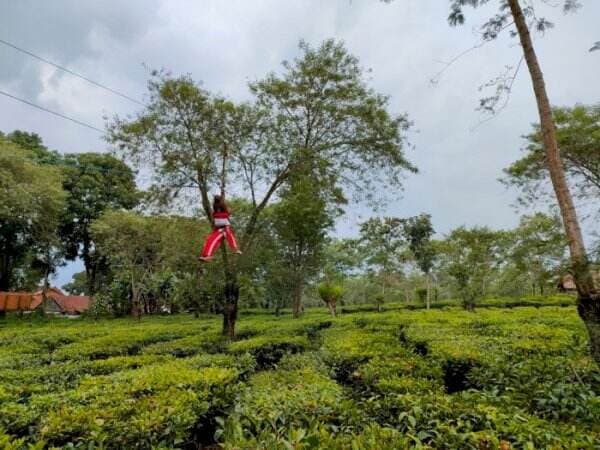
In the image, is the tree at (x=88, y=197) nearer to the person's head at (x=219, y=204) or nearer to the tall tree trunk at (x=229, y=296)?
the tall tree trunk at (x=229, y=296)

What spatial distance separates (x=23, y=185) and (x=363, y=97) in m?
15.1

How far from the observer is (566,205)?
3.46 metres

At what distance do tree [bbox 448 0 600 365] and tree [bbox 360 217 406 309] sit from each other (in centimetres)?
1857

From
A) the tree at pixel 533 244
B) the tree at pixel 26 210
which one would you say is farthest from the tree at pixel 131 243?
the tree at pixel 533 244

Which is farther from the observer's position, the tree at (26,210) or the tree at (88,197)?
the tree at (88,197)

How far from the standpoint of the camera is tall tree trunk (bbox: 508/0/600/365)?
10.4 feet

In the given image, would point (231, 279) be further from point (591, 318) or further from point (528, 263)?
point (528, 263)

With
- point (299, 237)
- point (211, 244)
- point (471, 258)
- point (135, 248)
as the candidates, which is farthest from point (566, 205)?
point (135, 248)

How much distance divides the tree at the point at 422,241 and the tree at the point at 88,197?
17.2 meters

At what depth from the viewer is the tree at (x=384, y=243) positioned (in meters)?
22.8

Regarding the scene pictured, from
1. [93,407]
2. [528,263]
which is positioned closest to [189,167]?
[93,407]

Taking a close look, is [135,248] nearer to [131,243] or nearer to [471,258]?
[131,243]

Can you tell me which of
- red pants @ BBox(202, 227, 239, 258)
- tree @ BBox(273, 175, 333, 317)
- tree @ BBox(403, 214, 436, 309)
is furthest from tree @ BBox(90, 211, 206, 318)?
tree @ BBox(403, 214, 436, 309)

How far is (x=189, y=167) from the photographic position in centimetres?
823
